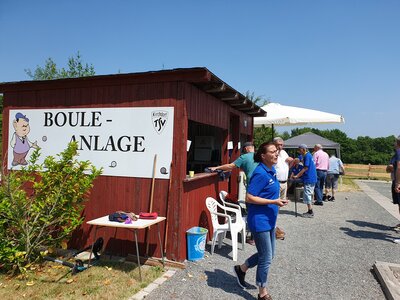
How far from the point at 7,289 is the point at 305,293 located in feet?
11.8

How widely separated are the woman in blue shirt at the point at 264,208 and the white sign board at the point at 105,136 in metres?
1.63

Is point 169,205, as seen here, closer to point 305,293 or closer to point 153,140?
point 153,140

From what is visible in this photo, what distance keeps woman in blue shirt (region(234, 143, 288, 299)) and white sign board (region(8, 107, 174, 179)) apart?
5.36ft

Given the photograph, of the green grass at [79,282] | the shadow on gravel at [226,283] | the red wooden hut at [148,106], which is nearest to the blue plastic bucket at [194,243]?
the red wooden hut at [148,106]

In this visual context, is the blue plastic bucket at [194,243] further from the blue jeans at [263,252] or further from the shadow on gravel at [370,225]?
the shadow on gravel at [370,225]

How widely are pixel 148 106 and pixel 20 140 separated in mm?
2632

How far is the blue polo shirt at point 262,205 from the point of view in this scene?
337cm

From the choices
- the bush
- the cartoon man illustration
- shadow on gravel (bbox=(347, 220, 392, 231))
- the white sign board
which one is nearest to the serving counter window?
the white sign board

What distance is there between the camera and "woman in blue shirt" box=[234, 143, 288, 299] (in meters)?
3.36

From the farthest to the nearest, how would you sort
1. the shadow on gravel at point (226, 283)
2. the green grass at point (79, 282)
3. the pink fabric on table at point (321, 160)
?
1. the pink fabric on table at point (321, 160)
2. the shadow on gravel at point (226, 283)
3. the green grass at point (79, 282)

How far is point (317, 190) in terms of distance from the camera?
399 inches

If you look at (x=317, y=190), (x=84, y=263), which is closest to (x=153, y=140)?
(x=84, y=263)

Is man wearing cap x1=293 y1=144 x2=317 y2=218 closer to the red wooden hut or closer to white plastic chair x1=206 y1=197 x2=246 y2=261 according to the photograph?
the red wooden hut

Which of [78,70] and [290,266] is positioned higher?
[78,70]
